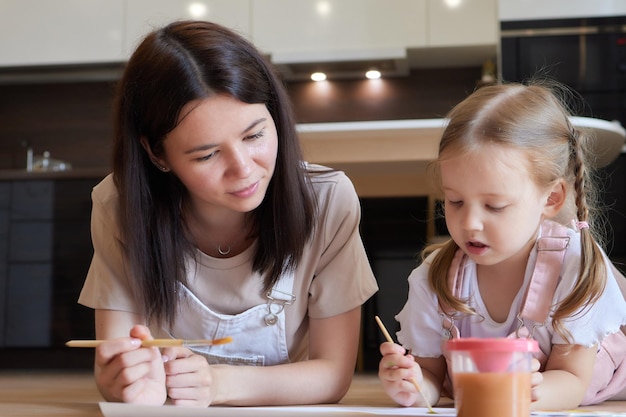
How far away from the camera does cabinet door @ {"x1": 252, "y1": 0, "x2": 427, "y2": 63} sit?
3861 millimetres

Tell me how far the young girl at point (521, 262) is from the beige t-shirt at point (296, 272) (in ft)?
0.42

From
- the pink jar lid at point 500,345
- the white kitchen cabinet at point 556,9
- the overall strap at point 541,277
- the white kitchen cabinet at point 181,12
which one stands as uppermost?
the white kitchen cabinet at point 181,12

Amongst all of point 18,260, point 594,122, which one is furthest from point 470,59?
point 18,260

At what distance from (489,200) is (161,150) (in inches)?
20.9

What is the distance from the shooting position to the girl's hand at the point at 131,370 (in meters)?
1.08

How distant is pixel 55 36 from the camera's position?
4102 mm

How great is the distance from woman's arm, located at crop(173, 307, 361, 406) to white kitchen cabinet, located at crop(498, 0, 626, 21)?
2.55m

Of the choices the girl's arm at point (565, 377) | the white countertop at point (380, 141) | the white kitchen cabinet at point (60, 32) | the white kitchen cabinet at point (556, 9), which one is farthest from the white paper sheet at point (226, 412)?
the white kitchen cabinet at point (60, 32)

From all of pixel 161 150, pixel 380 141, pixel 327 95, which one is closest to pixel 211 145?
pixel 161 150

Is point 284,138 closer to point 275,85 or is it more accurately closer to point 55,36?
point 275,85

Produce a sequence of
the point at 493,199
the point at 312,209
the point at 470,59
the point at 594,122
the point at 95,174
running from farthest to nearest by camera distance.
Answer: the point at 470,59 → the point at 95,174 → the point at 594,122 → the point at 312,209 → the point at 493,199

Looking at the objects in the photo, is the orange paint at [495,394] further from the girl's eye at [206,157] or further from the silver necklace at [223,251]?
the silver necklace at [223,251]

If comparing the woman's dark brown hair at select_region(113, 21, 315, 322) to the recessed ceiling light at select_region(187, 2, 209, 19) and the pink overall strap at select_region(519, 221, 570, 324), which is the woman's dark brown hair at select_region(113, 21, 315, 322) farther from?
the recessed ceiling light at select_region(187, 2, 209, 19)

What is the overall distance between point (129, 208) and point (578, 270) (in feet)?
2.42
